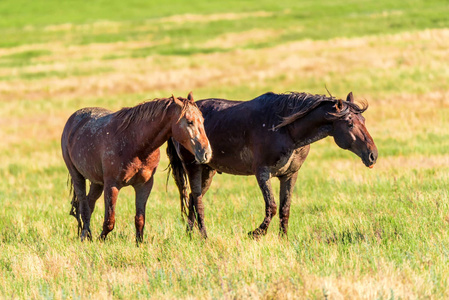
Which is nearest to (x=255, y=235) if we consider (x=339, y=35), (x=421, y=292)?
(x=421, y=292)

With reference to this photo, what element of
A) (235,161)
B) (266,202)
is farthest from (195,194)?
(266,202)

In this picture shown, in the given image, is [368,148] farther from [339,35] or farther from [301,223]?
[339,35]

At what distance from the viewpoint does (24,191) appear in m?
12.9

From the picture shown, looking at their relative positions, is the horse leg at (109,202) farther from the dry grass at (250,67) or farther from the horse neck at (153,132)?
the dry grass at (250,67)

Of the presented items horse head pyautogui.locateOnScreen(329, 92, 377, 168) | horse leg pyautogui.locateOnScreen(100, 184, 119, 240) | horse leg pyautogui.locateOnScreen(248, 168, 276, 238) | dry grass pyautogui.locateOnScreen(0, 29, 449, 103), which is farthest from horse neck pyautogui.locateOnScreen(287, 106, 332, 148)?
dry grass pyautogui.locateOnScreen(0, 29, 449, 103)

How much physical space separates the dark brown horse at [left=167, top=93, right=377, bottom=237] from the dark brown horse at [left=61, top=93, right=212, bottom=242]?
0.96 meters

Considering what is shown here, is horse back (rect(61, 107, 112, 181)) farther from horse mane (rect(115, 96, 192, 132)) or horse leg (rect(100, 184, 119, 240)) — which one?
horse leg (rect(100, 184, 119, 240))

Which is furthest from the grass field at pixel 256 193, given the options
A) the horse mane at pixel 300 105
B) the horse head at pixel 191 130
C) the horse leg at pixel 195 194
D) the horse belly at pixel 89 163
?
the horse mane at pixel 300 105

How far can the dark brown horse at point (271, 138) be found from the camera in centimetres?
675

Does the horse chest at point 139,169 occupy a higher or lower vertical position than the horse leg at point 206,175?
higher

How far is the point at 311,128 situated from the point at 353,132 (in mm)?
546

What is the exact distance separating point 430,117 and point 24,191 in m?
12.2

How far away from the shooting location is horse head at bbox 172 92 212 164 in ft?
20.6

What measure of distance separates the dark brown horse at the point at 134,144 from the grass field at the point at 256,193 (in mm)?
664
